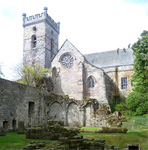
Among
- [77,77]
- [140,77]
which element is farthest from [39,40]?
[140,77]

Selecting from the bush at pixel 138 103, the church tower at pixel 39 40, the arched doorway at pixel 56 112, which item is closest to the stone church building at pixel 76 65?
the church tower at pixel 39 40

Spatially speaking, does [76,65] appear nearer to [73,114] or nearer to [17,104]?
[73,114]

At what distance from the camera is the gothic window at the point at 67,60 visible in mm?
33438

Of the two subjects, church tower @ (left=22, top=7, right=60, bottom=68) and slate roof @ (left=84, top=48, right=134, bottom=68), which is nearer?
slate roof @ (left=84, top=48, right=134, bottom=68)

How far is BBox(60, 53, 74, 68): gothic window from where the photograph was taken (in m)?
33.4

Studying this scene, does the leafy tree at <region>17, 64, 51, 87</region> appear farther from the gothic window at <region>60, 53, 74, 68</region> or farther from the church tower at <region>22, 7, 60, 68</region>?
the church tower at <region>22, 7, 60, 68</region>

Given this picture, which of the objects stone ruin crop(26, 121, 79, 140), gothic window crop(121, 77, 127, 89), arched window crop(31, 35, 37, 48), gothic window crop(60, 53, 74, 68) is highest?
arched window crop(31, 35, 37, 48)

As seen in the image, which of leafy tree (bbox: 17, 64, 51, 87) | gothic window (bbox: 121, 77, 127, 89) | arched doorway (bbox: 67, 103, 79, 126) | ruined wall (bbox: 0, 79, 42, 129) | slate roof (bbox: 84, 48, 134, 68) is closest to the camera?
ruined wall (bbox: 0, 79, 42, 129)

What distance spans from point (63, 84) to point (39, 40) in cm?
1096

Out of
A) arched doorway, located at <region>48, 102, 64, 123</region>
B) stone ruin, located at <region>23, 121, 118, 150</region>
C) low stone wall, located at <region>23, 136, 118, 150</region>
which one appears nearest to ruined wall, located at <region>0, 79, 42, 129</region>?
arched doorway, located at <region>48, 102, 64, 123</region>

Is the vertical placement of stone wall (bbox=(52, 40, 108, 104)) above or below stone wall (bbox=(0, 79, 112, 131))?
above

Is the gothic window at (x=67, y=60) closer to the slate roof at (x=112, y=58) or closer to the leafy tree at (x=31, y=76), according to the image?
the leafy tree at (x=31, y=76)

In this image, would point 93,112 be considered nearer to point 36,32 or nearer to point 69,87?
point 69,87

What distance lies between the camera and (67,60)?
33.8m
